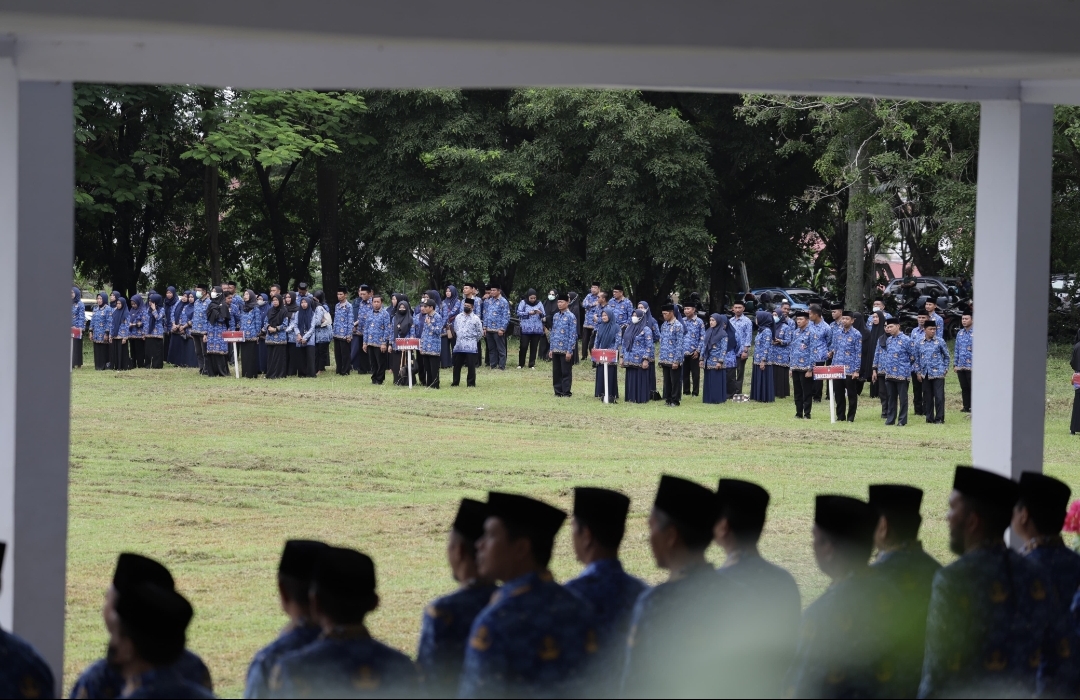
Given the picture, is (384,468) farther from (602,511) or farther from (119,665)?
(119,665)

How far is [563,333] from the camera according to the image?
22.1 meters

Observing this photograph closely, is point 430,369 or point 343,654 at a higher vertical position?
point 430,369

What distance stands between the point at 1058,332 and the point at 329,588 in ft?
104

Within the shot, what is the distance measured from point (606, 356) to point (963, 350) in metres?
5.30

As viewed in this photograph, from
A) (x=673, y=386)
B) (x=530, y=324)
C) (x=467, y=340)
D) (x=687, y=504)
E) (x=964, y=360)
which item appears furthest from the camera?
(x=530, y=324)

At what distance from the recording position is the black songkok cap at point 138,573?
3549 mm

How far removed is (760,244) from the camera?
37500 millimetres

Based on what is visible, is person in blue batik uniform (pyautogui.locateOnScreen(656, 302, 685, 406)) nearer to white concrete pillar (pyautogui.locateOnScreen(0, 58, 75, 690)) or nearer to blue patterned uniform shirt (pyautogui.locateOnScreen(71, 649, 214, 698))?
white concrete pillar (pyautogui.locateOnScreen(0, 58, 75, 690))

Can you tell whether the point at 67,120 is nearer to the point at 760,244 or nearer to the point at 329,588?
the point at 329,588

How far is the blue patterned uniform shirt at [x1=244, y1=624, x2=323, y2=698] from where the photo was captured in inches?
139

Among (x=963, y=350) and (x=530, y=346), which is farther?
(x=530, y=346)

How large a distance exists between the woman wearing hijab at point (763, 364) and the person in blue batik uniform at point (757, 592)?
17.7 m

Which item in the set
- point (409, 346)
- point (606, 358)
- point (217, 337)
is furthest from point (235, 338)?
point (606, 358)

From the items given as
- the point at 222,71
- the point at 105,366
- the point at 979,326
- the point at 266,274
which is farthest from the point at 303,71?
the point at 266,274
